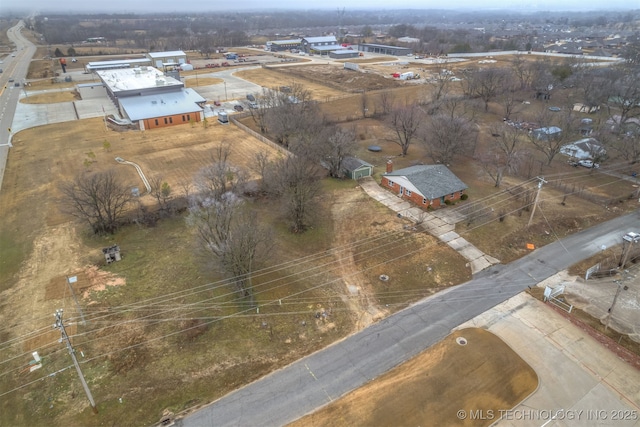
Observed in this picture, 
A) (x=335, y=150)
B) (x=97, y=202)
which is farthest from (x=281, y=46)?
(x=97, y=202)

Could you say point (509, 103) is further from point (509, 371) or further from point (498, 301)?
point (509, 371)

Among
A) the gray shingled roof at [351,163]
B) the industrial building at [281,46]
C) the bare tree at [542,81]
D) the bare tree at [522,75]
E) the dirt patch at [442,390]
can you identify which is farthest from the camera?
the industrial building at [281,46]

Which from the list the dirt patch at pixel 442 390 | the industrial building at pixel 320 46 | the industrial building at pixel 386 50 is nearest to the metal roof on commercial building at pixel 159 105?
the dirt patch at pixel 442 390

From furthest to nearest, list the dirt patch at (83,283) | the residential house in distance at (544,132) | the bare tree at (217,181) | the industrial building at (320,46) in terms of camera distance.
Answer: the industrial building at (320,46), the residential house in distance at (544,132), the bare tree at (217,181), the dirt patch at (83,283)

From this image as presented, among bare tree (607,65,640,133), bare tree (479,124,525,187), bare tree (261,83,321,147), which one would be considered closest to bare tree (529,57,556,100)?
bare tree (607,65,640,133)

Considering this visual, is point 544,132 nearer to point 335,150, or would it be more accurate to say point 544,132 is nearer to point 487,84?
point 487,84

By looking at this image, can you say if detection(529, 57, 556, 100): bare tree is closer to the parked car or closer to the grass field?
the parked car

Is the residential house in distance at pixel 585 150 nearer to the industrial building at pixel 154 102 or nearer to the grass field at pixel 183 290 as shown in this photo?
the grass field at pixel 183 290
